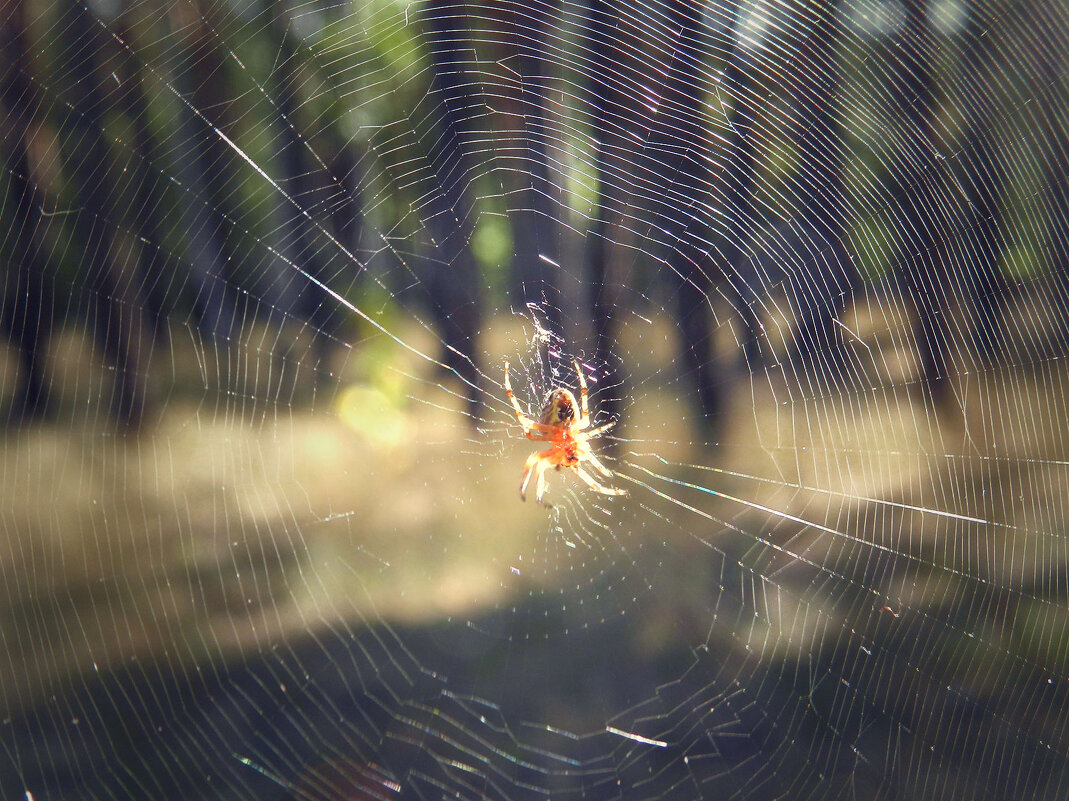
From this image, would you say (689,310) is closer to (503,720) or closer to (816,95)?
(816,95)

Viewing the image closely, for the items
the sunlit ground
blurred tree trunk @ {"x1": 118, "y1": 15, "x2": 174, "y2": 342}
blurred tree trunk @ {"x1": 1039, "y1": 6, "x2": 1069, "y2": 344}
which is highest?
blurred tree trunk @ {"x1": 1039, "y1": 6, "x2": 1069, "y2": 344}

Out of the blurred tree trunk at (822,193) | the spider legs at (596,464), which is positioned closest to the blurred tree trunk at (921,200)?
the blurred tree trunk at (822,193)

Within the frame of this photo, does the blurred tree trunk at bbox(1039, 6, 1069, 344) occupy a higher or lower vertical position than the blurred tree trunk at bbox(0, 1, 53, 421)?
higher

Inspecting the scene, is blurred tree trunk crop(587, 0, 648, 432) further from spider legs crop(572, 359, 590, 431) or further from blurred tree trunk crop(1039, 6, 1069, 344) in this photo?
blurred tree trunk crop(1039, 6, 1069, 344)

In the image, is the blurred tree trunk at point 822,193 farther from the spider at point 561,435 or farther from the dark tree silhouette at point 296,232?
the dark tree silhouette at point 296,232

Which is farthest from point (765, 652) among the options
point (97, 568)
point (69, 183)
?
point (69, 183)

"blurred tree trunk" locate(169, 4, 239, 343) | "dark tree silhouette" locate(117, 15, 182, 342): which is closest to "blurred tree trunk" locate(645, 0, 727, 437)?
"blurred tree trunk" locate(169, 4, 239, 343)
